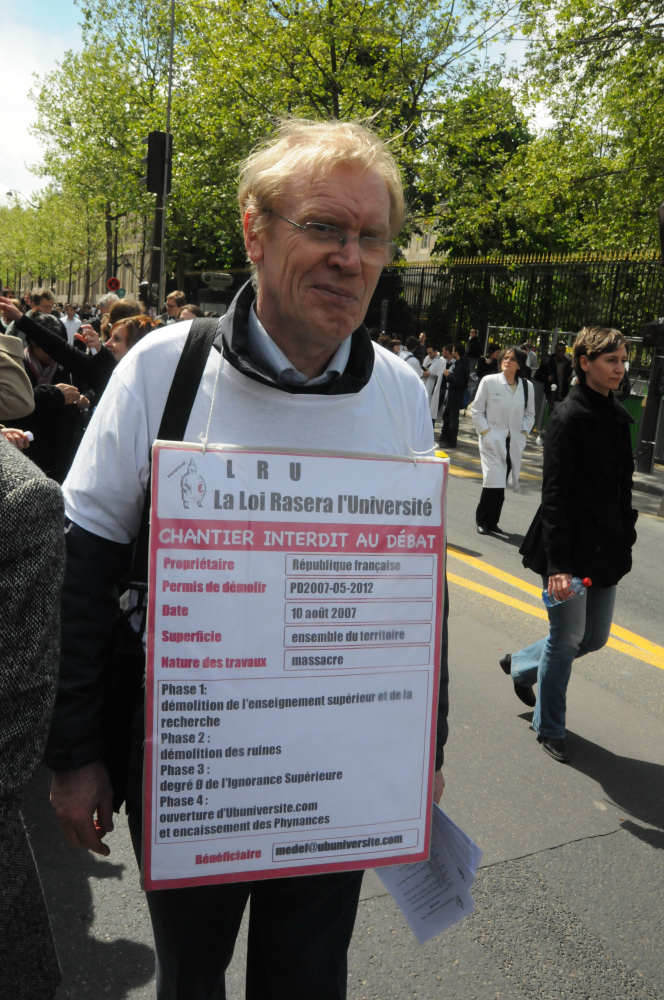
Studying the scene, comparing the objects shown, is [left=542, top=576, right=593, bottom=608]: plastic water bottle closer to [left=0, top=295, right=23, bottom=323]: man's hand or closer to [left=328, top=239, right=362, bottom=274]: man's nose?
[left=328, top=239, right=362, bottom=274]: man's nose

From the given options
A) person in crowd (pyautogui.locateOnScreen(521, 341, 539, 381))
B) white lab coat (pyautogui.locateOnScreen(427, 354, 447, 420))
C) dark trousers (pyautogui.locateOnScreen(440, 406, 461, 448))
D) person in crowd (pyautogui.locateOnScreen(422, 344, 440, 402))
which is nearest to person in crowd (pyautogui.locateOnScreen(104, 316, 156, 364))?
dark trousers (pyautogui.locateOnScreen(440, 406, 461, 448))

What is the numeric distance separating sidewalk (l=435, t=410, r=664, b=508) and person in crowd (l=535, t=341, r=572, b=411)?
1015 mm

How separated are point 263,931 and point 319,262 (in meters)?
1.29

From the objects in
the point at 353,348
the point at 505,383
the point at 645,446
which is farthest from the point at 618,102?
the point at 353,348

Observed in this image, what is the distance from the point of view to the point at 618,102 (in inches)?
647

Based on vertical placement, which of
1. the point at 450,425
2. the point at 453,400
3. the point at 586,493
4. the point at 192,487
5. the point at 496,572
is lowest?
the point at 496,572

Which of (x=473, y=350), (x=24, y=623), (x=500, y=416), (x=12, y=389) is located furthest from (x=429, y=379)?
(x=24, y=623)

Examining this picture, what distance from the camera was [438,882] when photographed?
1743 mm

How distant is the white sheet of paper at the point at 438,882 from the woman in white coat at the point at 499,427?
6.93 meters

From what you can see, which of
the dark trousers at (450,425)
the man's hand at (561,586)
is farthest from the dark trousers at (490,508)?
the dark trousers at (450,425)

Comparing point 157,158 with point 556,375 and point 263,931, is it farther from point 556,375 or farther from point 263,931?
point 263,931

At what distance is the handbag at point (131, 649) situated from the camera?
1.57m

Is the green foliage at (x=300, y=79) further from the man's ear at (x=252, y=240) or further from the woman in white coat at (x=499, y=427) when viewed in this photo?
the man's ear at (x=252, y=240)

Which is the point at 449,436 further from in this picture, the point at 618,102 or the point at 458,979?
the point at 458,979
